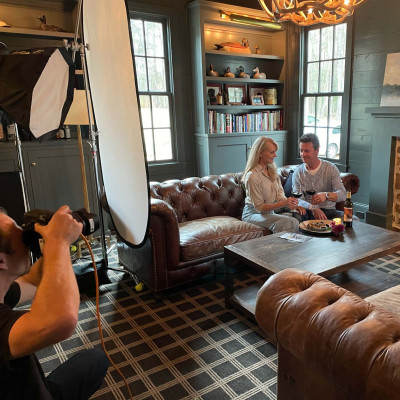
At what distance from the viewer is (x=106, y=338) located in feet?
7.62

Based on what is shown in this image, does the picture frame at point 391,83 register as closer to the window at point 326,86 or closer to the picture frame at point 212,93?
the window at point 326,86

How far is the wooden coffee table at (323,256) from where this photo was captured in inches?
84.6

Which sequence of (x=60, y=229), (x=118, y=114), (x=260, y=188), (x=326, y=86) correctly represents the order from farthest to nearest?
1. (x=326, y=86)
2. (x=260, y=188)
3. (x=118, y=114)
4. (x=60, y=229)

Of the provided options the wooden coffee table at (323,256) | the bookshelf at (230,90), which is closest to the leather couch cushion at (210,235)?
the wooden coffee table at (323,256)

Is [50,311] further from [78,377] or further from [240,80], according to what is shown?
[240,80]

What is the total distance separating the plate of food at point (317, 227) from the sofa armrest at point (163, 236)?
3.04 feet

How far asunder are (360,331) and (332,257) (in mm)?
1353

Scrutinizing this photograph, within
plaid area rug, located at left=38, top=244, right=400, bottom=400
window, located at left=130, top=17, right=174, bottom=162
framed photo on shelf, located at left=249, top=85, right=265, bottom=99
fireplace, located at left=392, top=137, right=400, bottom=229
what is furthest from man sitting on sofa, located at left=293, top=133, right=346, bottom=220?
framed photo on shelf, located at left=249, top=85, right=265, bottom=99

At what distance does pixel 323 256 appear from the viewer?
7.35 ft

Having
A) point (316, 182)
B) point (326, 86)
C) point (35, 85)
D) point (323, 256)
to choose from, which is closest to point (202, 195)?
point (316, 182)

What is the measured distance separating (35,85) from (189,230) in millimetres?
1499

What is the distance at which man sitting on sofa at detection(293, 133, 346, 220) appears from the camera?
10.3 feet

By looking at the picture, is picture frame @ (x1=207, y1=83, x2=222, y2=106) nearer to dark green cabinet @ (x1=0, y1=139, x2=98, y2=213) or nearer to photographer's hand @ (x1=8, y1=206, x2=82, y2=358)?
dark green cabinet @ (x1=0, y1=139, x2=98, y2=213)

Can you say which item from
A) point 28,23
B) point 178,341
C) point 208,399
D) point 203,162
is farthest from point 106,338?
point 28,23
